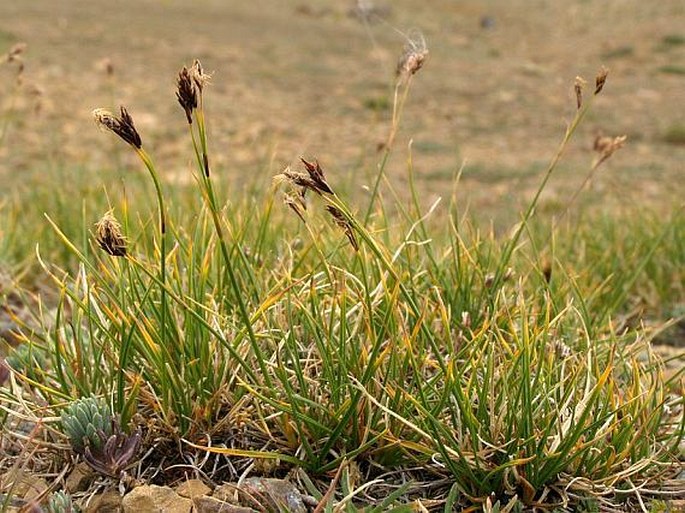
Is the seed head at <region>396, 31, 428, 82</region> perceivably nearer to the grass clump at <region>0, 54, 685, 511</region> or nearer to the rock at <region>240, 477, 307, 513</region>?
the grass clump at <region>0, 54, 685, 511</region>

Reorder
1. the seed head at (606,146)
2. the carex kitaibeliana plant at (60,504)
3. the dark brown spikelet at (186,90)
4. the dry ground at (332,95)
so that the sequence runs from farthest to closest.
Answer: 1. the dry ground at (332,95)
2. the seed head at (606,146)
3. the carex kitaibeliana plant at (60,504)
4. the dark brown spikelet at (186,90)

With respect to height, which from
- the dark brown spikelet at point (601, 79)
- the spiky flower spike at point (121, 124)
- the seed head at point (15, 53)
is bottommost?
the seed head at point (15, 53)

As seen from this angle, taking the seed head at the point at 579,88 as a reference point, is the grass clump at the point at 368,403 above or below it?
below

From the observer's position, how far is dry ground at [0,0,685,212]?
7246mm

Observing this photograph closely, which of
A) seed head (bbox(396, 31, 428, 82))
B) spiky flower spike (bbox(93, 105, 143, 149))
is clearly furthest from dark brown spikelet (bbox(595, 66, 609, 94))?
spiky flower spike (bbox(93, 105, 143, 149))

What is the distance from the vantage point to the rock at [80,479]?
1729 mm

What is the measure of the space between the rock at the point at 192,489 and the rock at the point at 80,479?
0.61ft

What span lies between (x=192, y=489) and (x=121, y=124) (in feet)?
2.50

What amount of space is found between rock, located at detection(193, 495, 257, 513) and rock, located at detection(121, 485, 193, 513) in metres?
0.02

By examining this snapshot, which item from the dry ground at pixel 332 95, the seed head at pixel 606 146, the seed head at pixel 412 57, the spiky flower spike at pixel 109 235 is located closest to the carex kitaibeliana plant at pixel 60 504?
the spiky flower spike at pixel 109 235

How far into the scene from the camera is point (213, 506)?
1.61 metres

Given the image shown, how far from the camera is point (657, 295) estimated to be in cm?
338

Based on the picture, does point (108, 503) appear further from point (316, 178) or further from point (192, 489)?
point (316, 178)

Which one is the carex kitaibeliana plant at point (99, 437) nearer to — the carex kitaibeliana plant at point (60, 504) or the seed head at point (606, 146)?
the carex kitaibeliana plant at point (60, 504)
